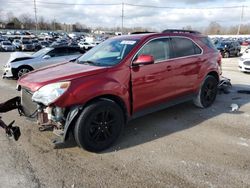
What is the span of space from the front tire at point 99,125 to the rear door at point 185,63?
1.60 m

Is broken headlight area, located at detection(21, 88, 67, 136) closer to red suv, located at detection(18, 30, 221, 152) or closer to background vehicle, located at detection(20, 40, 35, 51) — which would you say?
red suv, located at detection(18, 30, 221, 152)

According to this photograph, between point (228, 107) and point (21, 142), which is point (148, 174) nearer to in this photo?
point (21, 142)

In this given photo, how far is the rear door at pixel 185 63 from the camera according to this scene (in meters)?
5.30

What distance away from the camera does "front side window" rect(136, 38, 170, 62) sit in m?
4.76

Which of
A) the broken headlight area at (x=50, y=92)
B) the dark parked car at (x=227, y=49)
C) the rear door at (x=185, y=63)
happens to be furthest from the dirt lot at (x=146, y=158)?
the dark parked car at (x=227, y=49)

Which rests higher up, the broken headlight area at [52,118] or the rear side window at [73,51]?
the rear side window at [73,51]

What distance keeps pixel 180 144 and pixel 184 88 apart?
59.1 inches

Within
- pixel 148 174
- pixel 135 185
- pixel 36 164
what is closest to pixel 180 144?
pixel 148 174

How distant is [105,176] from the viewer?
3.49m

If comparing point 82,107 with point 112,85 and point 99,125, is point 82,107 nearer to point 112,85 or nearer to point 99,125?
point 99,125

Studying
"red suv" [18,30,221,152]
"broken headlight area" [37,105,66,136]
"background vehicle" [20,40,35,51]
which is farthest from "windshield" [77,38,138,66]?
"background vehicle" [20,40,35,51]

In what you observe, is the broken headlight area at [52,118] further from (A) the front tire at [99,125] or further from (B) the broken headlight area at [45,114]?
(A) the front tire at [99,125]

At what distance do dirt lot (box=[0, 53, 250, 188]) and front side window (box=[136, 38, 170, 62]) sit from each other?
1.35 metres

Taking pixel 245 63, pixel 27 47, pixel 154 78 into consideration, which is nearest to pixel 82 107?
pixel 154 78
